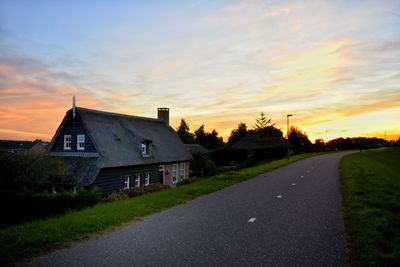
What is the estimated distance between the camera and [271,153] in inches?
2923

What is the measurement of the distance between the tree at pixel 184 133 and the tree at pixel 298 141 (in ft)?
107

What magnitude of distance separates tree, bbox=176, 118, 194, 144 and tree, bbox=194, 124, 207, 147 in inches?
115

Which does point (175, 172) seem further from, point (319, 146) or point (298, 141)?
point (319, 146)

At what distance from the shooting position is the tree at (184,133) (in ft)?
368

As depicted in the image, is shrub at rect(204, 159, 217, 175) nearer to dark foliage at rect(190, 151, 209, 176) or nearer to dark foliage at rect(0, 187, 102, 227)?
dark foliage at rect(190, 151, 209, 176)

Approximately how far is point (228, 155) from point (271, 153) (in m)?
9.58

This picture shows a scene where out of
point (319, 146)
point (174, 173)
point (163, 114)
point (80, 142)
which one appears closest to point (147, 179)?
point (174, 173)

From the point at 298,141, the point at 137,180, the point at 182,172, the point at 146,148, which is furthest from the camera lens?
the point at 298,141

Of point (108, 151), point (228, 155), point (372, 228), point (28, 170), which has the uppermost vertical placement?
point (108, 151)

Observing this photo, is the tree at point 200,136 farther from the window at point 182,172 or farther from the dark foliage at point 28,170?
the dark foliage at point 28,170

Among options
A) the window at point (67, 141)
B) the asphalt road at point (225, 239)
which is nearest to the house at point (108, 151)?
the window at point (67, 141)

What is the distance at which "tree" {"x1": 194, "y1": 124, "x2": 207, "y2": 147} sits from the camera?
118225mm

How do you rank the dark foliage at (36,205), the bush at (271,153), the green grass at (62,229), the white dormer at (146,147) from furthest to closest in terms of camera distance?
the bush at (271,153) < the white dormer at (146,147) < the dark foliage at (36,205) < the green grass at (62,229)

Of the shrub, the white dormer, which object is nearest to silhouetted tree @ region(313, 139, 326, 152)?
the shrub
